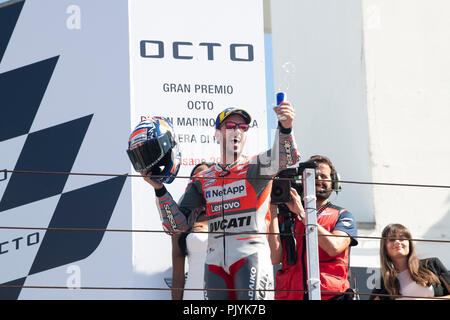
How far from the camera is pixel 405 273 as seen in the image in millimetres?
3818

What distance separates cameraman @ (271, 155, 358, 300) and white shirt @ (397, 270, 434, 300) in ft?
0.91

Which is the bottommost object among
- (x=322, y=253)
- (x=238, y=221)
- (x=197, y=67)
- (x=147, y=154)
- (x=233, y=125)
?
(x=322, y=253)

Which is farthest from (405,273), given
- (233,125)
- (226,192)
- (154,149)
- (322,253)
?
(154,149)

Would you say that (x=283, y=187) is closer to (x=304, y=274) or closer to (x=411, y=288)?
(x=304, y=274)

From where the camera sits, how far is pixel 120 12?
5160mm

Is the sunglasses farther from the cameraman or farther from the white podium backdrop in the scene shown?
the white podium backdrop

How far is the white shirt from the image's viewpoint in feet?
12.3

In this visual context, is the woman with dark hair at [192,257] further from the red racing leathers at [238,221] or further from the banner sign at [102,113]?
the banner sign at [102,113]

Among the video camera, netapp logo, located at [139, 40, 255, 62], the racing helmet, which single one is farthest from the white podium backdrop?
the video camera

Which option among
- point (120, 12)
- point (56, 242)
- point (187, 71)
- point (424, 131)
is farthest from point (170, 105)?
point (424, 131)

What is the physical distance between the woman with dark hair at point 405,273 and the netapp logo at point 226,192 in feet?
2.51

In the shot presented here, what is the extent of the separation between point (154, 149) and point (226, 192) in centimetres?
39

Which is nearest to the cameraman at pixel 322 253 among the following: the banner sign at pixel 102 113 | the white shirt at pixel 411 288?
the white shirt at pixel 411 288

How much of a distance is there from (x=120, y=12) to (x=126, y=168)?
3.50 feet
